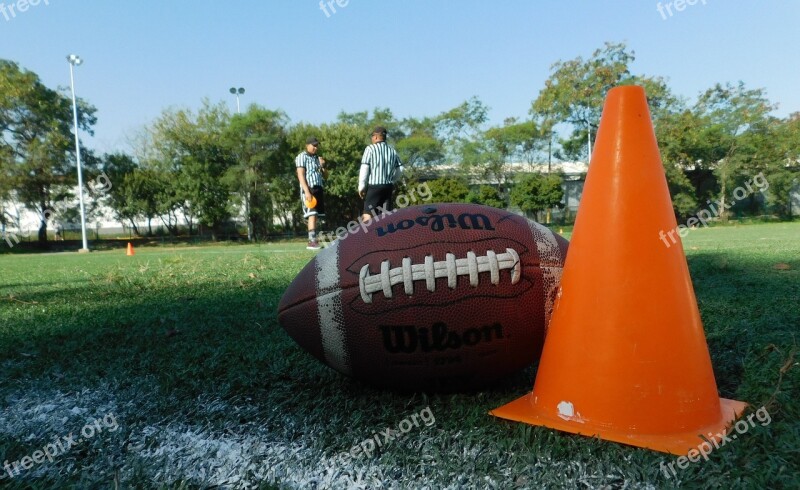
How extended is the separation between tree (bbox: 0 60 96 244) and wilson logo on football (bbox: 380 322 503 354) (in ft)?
85.8

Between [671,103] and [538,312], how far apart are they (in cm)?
3094

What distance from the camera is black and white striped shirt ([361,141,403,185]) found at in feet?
21.4

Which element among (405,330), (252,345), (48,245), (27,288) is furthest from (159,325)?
(48,245)

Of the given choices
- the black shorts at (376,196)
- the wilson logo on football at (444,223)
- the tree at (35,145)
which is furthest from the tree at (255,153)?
the wilson logo on football at (444,223)

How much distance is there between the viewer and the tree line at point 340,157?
23.1 metres

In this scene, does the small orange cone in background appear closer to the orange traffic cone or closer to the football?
the football

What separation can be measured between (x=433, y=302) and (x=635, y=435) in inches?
25.4

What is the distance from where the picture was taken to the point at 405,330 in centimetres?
154

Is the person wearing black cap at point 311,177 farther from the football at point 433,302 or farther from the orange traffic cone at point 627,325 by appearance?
the orange traffic cone at point 627,325

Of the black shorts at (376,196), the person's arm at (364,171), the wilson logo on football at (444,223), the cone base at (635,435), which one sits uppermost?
the person's arm at (364,171)

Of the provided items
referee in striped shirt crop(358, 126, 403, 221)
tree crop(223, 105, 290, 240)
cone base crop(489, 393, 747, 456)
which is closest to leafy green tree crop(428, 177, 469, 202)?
tree crop(223, 105, 290, 240)

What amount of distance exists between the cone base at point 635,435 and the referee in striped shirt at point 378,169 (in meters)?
5.11

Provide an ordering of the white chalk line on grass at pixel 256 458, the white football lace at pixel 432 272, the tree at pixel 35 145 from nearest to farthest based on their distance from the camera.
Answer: the white chalk line on grass at pixel 256 458, the white football lace at pixel 432 272, the tree at pixel 35 145

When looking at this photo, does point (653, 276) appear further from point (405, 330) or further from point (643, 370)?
point (405, 330)
